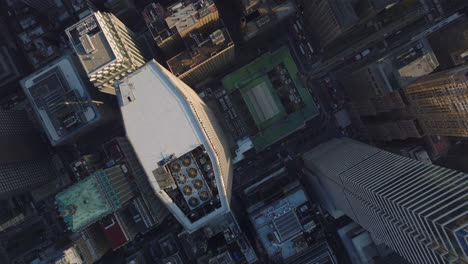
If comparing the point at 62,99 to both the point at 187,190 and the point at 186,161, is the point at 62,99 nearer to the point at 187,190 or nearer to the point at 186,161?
the point at 186,161

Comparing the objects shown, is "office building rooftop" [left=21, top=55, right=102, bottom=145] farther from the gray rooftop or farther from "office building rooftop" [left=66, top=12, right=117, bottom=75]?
the gray rooftop

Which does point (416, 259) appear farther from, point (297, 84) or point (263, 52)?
point (263, 52)

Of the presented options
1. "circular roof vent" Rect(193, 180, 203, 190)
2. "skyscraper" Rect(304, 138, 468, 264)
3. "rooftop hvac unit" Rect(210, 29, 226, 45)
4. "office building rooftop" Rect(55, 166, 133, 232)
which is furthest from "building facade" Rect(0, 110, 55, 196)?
"skyscraper" Rect(304, 138, 468, 264)

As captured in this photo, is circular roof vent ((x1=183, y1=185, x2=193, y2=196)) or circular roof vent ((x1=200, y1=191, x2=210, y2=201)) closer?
circular roof vent ((x1=200, y1=191, x2=210, y2=201))

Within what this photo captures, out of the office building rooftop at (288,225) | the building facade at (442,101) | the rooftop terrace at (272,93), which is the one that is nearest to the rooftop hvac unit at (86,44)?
the rooftop terrace at (272,93)

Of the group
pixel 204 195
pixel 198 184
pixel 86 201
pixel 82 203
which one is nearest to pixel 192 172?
pixel 198 184

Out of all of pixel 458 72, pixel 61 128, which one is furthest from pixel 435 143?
pixel 61 128
